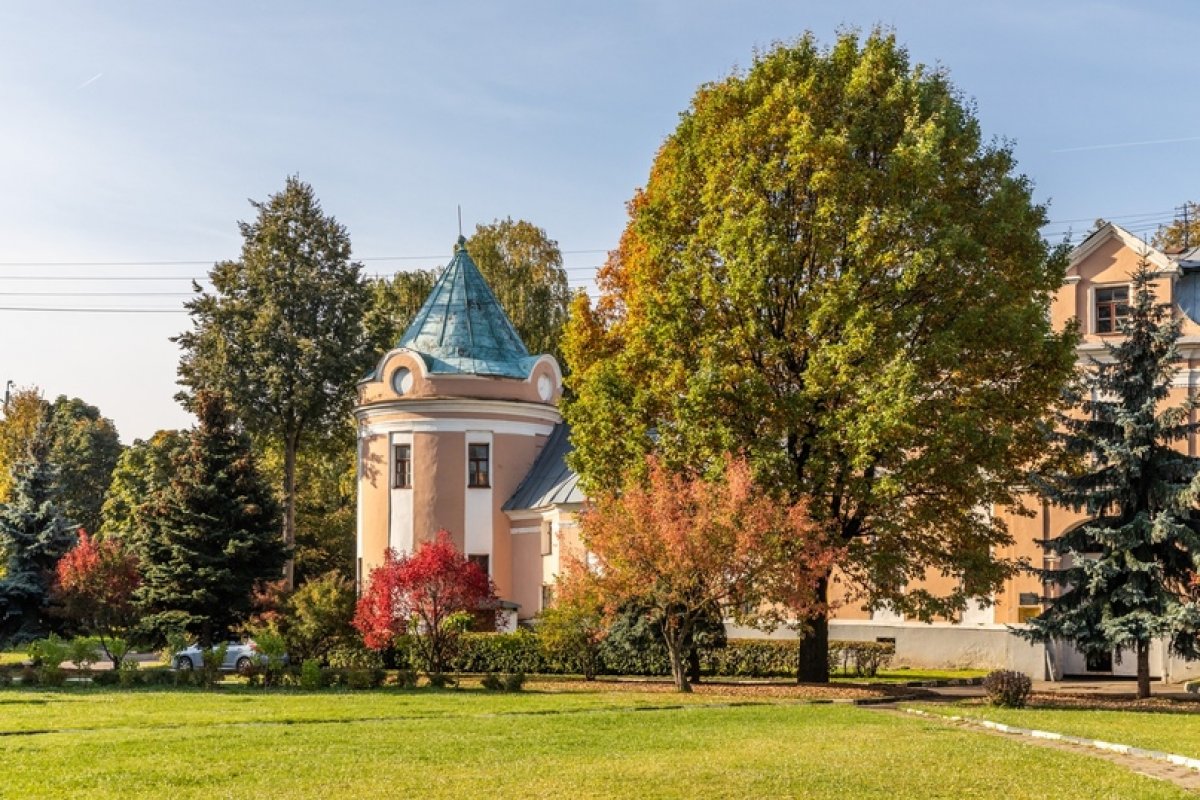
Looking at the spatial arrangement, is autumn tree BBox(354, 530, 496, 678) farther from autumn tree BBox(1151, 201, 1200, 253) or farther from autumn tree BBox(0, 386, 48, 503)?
autumn tree BBox(0, 386, 48, 503)

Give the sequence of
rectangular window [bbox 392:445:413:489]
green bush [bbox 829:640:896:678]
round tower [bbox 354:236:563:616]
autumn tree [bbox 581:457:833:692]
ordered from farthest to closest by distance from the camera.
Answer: rectangular window [bbox 392:445:413:489]
round tower [bbox 354:236:563:616]
green bush [bbox 829:640:896:678]
autumn tree [bbox 581:457:833:692]

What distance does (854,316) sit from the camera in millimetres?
24875

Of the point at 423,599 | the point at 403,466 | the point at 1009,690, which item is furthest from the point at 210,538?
the point at 1009,690

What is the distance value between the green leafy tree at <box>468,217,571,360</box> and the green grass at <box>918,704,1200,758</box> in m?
35.1

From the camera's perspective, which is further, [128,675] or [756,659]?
[756,659]

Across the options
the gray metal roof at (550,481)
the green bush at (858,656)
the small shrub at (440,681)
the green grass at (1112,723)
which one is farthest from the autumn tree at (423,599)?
the green grass at (1112,723)

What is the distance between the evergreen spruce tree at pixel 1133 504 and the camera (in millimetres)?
25469

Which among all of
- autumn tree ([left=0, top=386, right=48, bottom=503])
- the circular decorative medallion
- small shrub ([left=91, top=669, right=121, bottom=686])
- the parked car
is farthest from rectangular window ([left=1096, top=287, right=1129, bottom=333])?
autumn tree ([left=0, top=386, right=48, bottom=503])

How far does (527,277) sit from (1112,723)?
40.0m

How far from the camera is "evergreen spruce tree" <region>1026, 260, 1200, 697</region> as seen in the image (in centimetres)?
2547

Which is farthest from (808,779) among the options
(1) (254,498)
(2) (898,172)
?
(1) (254,498)

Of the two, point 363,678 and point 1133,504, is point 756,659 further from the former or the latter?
point 363,678

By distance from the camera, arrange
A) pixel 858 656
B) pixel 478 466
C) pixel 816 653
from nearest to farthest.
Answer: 1. pixel 816 653
2. pixel 858 656
3. pixel 478 466

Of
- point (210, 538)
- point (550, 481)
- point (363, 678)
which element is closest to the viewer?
point (363, 678)
